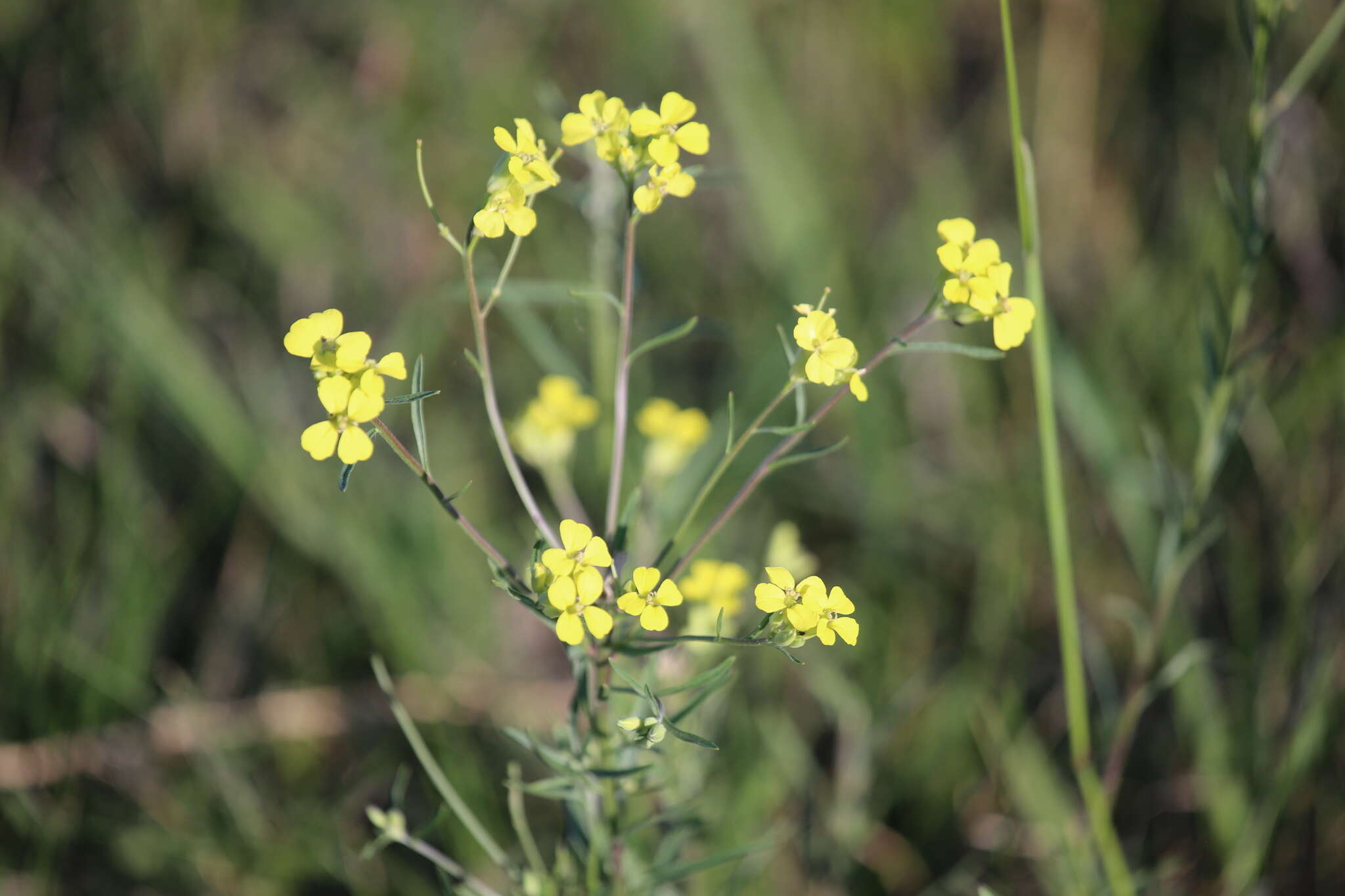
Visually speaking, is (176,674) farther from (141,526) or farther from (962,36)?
(962,36)

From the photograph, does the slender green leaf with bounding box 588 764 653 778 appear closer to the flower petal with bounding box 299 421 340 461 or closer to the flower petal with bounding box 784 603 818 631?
the flower petal with bounding box 784 603 818 631

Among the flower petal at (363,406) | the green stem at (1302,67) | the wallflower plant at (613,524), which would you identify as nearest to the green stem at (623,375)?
the wallflower plant at (613,524)

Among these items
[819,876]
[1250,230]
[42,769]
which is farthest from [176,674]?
[1250,230]

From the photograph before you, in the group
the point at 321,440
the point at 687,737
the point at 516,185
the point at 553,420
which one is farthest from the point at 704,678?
the point at 553,420

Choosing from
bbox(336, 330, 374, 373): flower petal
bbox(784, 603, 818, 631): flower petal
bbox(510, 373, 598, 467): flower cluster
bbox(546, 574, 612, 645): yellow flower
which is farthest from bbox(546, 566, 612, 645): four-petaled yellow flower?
bbox(510, 373, 598, 467): flower cluster

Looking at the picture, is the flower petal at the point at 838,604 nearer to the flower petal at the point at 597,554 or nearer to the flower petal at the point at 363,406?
the flower petal at the point at 597,554
